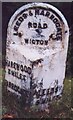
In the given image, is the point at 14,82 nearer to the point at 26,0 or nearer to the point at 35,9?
the point at 35,9

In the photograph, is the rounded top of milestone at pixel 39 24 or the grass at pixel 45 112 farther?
the grass at pixel 45 112

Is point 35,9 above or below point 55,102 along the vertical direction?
above

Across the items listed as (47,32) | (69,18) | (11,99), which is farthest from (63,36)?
(69,18)

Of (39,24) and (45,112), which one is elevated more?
(39,24)

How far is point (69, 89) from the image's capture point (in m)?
7.16

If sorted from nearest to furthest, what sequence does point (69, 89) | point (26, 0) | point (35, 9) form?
point (35, 9)
point (69, 89)
point (26, 0)

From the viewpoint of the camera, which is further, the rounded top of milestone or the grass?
the grass

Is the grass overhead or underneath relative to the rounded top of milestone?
underneath

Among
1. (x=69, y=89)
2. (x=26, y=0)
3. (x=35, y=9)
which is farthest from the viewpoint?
(x=26, y=0)

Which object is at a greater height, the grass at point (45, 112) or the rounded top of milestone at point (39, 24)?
the rounded top of milestone at point (39, 24)

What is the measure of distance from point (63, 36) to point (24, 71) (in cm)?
70

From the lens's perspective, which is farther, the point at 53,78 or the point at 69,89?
the point at 69,89

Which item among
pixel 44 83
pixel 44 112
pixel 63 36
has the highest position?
pixel 63 36

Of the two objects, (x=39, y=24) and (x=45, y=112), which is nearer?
(x=39, y=24)
